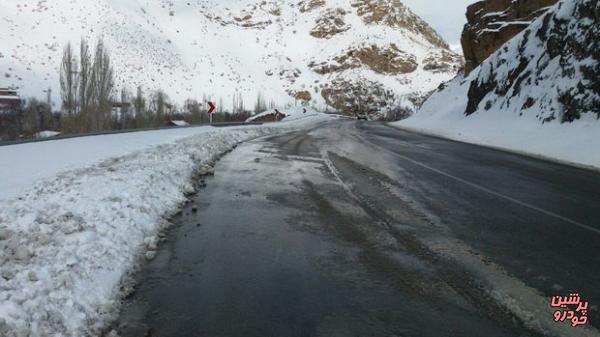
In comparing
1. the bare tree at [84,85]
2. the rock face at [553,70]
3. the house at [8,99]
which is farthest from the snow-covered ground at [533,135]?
the house at [8,99]

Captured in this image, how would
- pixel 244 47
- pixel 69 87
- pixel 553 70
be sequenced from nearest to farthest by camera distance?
pixel 553 70 < pixel 69 87 < pixel 244 47

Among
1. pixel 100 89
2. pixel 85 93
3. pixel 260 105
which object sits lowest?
pixel 85 93

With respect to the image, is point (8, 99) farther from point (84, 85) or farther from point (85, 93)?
point (84, 85)

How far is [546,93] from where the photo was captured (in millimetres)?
21328

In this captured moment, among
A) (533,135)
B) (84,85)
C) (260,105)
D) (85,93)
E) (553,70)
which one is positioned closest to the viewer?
(533,135)

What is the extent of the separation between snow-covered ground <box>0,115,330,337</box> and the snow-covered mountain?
2105 inches

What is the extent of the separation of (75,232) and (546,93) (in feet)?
71.8

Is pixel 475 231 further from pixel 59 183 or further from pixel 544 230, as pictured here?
pixel 59 183

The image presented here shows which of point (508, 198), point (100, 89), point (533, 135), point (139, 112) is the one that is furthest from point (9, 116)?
point (508, 198)

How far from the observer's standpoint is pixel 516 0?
35.8 m

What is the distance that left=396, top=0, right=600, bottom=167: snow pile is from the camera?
1712 centimetres

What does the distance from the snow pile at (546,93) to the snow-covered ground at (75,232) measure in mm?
12801

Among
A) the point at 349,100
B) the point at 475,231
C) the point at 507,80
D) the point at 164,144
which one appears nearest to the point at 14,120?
the point at 164,144

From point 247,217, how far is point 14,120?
4902 cm
